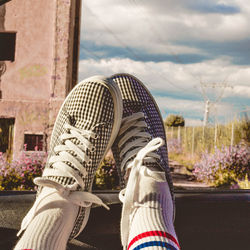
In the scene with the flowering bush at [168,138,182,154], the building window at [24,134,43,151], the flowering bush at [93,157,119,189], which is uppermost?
the building window at [24,134,43,151]

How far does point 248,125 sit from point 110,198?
793 centimetres

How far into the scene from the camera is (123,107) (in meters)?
1.62

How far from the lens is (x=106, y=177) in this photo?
17.2ft

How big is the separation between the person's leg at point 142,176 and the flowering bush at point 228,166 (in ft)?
16.8

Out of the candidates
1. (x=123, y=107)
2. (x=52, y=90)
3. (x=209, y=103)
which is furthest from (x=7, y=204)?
(x=209, y=103)

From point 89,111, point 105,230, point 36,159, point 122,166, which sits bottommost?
point 36,159

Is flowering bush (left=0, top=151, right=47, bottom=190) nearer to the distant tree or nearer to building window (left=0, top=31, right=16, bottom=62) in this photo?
building window (left=0, top=31, right=16, bottom=62)

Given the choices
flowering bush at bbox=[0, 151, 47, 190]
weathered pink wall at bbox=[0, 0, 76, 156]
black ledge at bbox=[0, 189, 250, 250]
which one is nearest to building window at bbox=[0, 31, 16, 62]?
weathered pink wall at bbox=[0, 0, 76, 156]

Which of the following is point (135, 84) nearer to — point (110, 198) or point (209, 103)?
point (110, 198)

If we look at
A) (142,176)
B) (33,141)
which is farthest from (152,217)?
(33,141)

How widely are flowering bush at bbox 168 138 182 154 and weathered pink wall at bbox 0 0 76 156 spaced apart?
7869mm

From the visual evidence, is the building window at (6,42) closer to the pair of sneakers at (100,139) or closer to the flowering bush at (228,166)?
the flowering bush at (228,166)

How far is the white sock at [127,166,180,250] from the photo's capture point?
3.19 ft

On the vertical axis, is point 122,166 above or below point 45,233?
above
